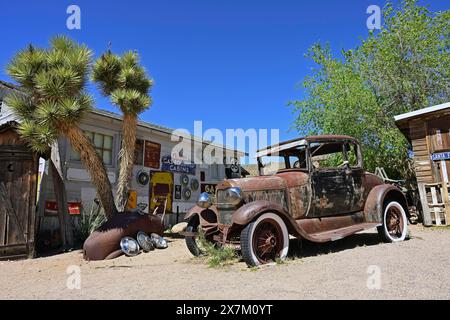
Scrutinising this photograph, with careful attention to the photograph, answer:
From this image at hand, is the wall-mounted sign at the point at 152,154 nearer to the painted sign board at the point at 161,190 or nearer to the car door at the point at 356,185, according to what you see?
the painted sign board at the point at 161,190

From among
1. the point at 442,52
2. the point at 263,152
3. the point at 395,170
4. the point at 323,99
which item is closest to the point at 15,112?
the point at 263,152

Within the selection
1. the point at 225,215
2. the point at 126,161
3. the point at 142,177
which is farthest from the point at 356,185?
the point at 142,177

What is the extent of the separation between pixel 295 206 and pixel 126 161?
210 inches

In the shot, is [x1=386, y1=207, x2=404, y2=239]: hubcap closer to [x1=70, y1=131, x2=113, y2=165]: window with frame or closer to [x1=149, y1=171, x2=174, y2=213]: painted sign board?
[x1=149, y1=171, x2=174, y2=213]: painted sign board

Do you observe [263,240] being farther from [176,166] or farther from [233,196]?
[176,166]

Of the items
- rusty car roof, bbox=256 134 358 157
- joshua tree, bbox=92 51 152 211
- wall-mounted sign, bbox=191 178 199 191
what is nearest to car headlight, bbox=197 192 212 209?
rusty car roof, bbox=256 134 358 157

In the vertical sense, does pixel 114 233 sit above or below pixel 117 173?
below

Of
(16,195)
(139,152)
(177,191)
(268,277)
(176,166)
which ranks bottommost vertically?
(268,277)

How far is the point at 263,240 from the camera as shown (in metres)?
5.55

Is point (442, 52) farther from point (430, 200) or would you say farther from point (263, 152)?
point (263, 152)

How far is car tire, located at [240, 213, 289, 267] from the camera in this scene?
5215 millimetres

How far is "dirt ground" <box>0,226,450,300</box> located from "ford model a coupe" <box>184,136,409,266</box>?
1.28 ft

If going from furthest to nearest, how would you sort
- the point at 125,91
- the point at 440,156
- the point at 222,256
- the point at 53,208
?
the point at 440,156 < the point at 53,208 < the point at 125,91 < the point at 222,256

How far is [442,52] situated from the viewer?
56.2 ft
